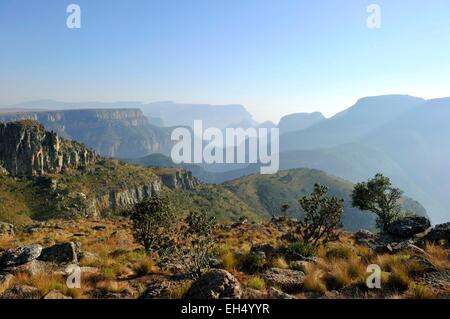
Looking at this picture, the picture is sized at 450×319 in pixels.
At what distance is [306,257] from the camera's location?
54.8 ft

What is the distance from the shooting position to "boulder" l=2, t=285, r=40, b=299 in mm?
10812

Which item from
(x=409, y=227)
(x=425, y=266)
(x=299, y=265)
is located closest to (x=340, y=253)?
(x=299, y=265)

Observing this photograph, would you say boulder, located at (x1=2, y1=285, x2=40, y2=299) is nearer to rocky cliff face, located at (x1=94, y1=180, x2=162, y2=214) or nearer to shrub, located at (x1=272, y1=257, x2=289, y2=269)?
shrub, located at (x1=272, y1=257, x2=289, y2=269)

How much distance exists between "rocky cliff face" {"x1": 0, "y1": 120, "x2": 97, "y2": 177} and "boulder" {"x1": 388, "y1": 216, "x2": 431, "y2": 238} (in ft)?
572

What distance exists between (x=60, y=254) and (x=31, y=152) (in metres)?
193

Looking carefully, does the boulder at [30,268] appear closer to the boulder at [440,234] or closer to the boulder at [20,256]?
the boulder at [20,256]

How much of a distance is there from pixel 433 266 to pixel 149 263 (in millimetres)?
12210

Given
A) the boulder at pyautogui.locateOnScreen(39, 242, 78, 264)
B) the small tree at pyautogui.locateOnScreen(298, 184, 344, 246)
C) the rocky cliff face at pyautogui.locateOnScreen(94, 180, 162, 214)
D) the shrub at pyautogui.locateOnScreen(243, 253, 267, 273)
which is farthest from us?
the rocky cliff face at pyautogui.locateOnScreen(94, 180, 162, 214)

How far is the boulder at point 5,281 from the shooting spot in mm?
11730

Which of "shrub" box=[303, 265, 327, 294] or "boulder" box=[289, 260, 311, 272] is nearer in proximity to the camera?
"shrub" box=[303, 265, 327, 294]

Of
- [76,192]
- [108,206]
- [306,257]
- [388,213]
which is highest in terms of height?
[306,257]

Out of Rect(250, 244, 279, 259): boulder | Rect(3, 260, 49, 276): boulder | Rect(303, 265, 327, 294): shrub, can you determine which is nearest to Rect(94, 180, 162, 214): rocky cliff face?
Rect(3, 260, 49, 276): boulder
